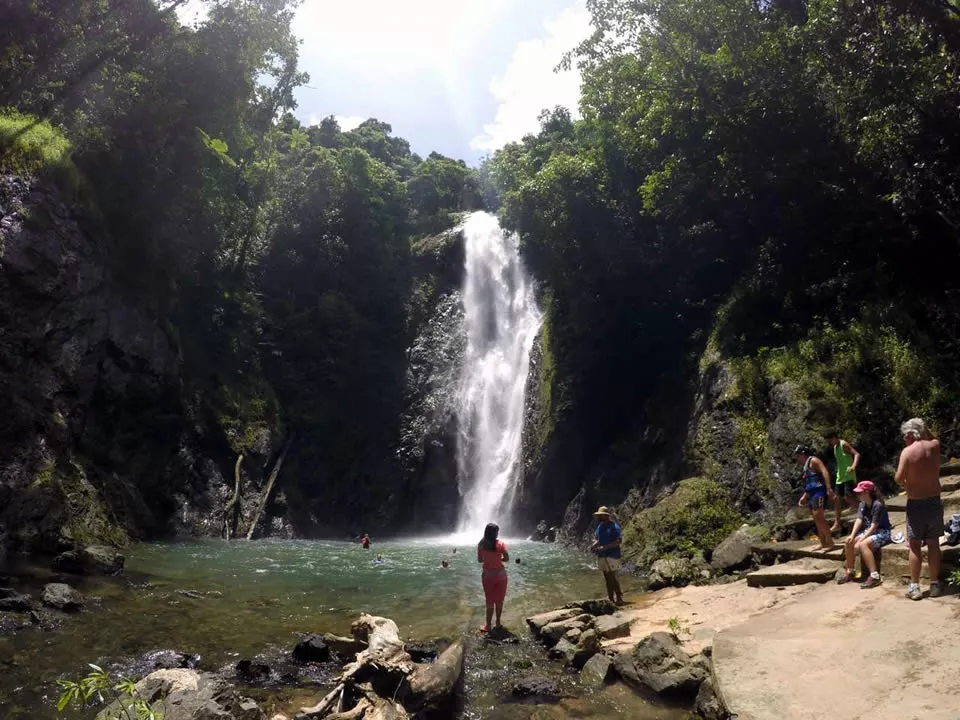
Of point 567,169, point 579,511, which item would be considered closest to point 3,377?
point 579,511

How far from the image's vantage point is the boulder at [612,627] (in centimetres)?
776

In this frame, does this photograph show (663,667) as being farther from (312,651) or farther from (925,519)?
(312,651)

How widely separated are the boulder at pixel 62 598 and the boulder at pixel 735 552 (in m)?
10.1

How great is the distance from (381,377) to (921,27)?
22632mm

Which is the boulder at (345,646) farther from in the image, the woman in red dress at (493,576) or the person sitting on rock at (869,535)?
the person sitting on rock at (869,535)

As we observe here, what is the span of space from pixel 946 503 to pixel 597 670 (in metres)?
5.67

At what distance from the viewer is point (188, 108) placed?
22.5 m

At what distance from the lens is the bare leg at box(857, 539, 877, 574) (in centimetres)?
710

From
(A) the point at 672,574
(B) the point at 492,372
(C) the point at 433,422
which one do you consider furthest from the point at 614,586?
(B) the point at 492,372

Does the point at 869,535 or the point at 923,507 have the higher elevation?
the point at 923,507

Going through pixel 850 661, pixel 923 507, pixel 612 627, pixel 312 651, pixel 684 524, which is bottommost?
pixel 312 651

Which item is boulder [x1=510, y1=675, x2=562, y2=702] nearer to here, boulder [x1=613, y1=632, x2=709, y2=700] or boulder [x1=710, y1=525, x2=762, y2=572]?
boulder [x1=613, y1=632, x2=709, y2=700]

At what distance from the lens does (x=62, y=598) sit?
923 centimetres

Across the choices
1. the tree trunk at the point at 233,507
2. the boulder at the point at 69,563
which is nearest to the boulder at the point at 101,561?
the boulder at the point at 69,563
